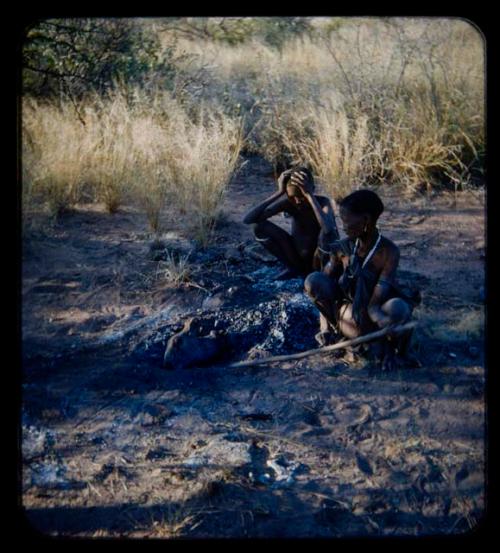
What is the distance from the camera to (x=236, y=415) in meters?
3.91

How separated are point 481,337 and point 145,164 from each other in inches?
155

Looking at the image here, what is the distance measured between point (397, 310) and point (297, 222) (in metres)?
1.52

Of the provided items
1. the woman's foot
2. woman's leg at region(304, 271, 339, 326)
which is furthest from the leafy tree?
woman's leg at region(304, 271, 339, 326)

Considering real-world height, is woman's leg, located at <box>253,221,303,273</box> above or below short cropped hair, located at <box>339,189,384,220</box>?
below

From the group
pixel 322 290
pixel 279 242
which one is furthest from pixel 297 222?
pixel 322 290

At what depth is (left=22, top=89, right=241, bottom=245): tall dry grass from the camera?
6.61 m

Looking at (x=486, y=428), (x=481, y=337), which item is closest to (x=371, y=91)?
(x=481, y=337)

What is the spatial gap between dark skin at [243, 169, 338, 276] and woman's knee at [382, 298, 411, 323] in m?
0.81

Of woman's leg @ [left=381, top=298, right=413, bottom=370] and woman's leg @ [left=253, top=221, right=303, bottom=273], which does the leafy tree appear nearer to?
woman's leg @ [left=253, top=221, right=303, bottom=273]

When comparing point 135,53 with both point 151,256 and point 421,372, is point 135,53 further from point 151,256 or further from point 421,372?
point 421,372

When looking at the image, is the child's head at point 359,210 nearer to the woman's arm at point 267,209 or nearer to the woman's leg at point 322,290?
the woman's leg at point 322,290

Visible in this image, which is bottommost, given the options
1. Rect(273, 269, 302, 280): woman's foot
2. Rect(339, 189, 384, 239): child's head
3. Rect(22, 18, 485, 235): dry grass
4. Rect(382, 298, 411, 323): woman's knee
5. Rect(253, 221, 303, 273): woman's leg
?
Rect(382, 298, 411, 323): woman's knee

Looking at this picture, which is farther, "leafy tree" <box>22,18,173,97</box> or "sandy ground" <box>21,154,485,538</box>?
"leafy tree" <box>22,18,173,97</box>

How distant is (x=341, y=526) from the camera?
3137 mm
